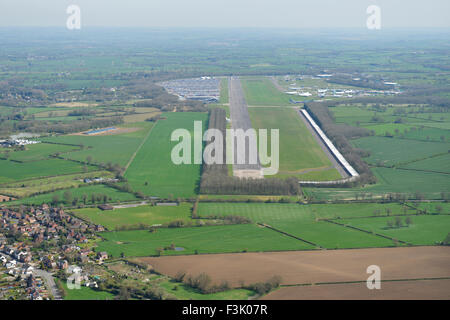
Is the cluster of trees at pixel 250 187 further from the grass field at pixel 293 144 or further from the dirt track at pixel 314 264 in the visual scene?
the dirt track at pixel 314 264

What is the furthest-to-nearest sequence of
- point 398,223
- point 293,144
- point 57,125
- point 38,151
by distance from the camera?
1. point 57,125
2. point 293,144
3. point 38,151
4. point 398,223

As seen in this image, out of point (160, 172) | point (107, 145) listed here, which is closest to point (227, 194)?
point (160, 172)

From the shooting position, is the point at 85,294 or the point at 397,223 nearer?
the point at 85,294

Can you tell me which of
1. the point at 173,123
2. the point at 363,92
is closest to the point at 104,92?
the point at 173,123

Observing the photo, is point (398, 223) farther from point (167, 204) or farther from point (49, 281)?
point (49, 281)

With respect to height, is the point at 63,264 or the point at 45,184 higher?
the point at 45,184

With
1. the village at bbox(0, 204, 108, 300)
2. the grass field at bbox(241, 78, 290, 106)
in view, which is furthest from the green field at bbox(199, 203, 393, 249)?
the grass field at bbox(241, 78, 290, 106)

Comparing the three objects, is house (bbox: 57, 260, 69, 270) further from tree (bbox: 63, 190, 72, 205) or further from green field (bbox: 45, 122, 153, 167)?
green field (bbox: 45, 122, 153, 167)
